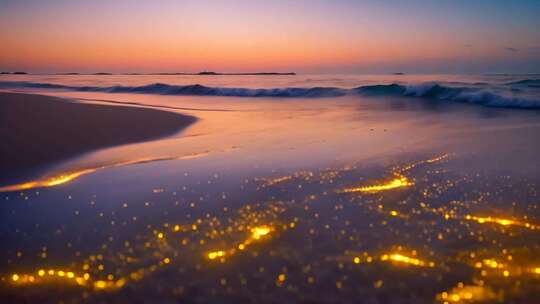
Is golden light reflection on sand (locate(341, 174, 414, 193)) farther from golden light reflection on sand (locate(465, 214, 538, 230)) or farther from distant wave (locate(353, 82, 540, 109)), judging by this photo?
distant wave (locate(353, 82, 540, 109))

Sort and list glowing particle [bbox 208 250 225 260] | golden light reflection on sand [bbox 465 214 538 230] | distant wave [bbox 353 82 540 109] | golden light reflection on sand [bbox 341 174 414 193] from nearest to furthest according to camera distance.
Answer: glowing particle [bbox 208 250 225 260], golden light reflection on sand [bbox 465 214 538 230], golden light reflection on sand [bbox 341 174 414 193], distant wave [bbox 353 82 540 109]

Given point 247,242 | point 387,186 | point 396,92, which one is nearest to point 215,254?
point 247,242

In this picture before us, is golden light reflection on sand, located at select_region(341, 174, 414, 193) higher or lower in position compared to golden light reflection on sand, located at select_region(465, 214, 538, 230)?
higher

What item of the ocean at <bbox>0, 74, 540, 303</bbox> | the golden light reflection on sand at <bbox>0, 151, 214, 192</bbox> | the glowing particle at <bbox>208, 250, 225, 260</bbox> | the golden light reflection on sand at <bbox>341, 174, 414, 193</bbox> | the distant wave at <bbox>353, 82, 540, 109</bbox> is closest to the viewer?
the ocean at <bbox>0, 74, 540, 303</bbox>

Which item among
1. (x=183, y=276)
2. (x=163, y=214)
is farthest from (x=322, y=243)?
(x=163, y=214)

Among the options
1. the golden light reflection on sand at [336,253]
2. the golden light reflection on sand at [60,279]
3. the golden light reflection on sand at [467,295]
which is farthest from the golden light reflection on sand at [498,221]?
the golden light reflection on sand at [60,279]

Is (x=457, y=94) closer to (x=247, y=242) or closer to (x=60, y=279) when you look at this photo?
(x=247, y=242)

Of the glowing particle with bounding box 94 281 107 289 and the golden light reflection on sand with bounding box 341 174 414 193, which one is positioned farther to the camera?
the golden light reflection on sand with bounding box 341 174 414 193

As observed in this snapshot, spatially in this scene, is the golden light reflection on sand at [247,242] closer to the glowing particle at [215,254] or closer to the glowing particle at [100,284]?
the glowing particle at [215,254]

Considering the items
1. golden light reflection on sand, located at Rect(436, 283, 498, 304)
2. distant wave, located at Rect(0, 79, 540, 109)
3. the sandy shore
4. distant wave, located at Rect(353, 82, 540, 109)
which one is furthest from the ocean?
distant wave, located at Rect(0, 79, 540, 109)
